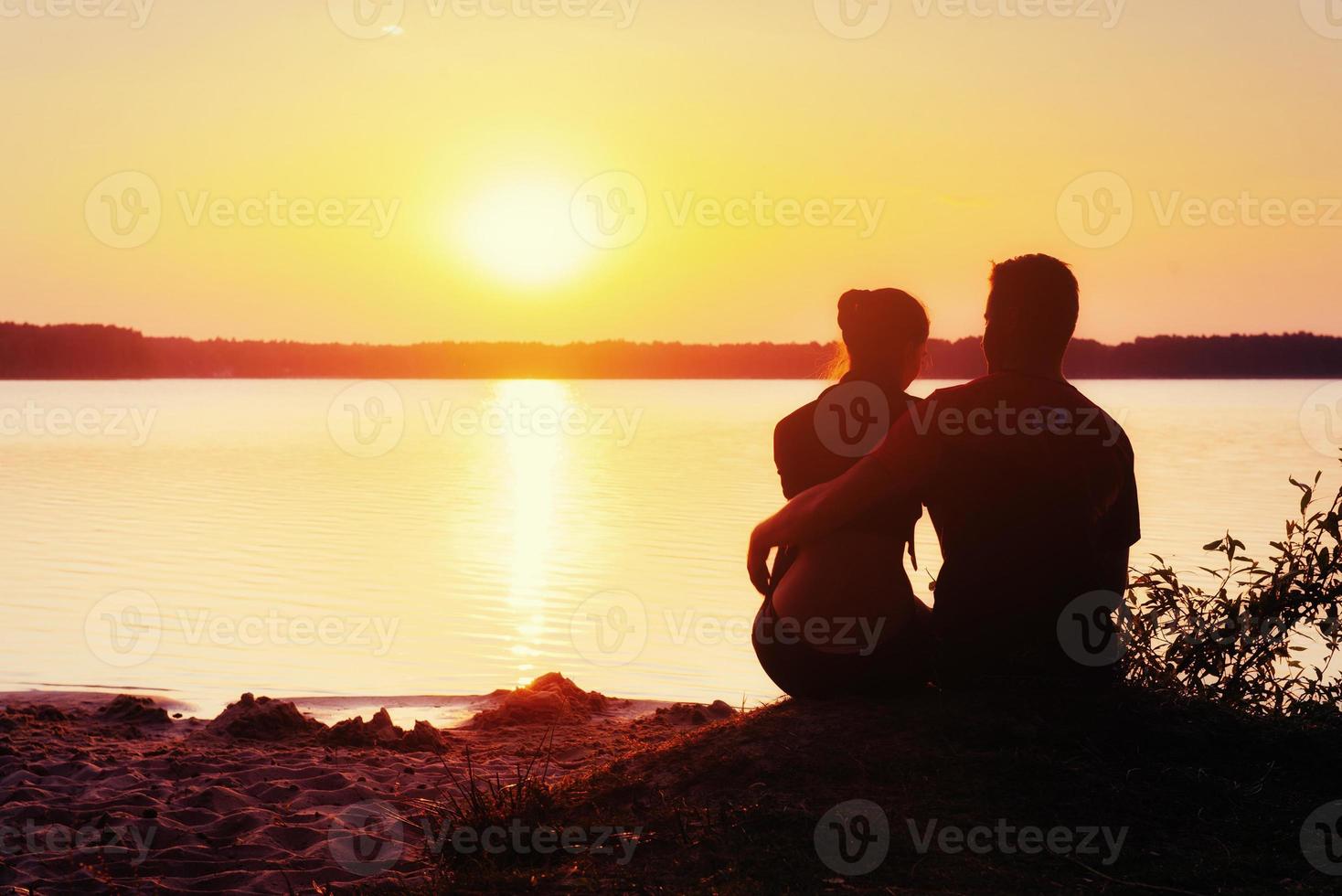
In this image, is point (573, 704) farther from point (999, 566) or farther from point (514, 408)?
point (514, 408)

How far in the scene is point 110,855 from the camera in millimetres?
5637

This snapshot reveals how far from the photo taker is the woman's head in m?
5.57

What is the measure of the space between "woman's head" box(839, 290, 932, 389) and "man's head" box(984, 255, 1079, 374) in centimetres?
36

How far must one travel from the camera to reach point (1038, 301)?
17.3 ft

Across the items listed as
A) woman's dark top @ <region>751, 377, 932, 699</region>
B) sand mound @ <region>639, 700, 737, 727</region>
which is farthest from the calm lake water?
woman's dark top @ <region>751, 377, 932, 699</region>

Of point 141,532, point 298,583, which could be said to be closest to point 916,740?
point 298,583

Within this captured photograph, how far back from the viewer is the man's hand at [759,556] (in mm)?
5395

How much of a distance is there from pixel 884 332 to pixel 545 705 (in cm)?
474

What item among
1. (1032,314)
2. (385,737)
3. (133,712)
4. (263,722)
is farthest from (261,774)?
(1032,314)

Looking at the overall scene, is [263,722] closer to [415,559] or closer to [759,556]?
[759,556]

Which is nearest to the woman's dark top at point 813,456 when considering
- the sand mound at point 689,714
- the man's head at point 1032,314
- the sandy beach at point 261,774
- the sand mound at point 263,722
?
the man's head at point 1032,314

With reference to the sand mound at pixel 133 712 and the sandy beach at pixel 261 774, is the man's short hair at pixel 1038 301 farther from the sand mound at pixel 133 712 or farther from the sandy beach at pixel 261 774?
the sand mound at pixel 133 712

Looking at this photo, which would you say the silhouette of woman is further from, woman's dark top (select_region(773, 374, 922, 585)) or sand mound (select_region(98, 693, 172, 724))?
sand mound (select_region(98, 693, 172, 724))

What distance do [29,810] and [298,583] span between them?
10.2 m
